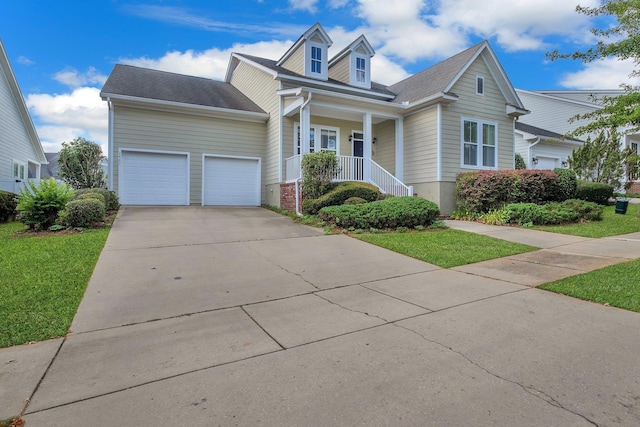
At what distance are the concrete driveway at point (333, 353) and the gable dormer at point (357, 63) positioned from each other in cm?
1316

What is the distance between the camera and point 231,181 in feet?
51.2

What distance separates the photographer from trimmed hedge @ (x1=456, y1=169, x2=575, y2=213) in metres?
12.6

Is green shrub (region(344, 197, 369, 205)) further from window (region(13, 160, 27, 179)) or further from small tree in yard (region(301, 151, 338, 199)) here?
window (region(13, 160, 27, 179))

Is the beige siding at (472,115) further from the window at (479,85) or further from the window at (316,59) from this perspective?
the window at (316,59)

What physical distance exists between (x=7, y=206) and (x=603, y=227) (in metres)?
17.8

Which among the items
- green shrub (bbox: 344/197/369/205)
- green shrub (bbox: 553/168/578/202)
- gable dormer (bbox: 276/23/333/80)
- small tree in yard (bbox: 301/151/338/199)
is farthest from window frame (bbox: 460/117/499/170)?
gable dormer (bbox: 276/23/333/80)

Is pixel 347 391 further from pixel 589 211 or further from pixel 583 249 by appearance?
pixel 589 211

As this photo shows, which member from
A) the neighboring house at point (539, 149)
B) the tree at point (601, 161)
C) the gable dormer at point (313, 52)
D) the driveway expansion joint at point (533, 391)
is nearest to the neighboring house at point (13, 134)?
the gable dormer at point (313, 52)

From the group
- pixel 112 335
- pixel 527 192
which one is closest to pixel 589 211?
pixel 527 192

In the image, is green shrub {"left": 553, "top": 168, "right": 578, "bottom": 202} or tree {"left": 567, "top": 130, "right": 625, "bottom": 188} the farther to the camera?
tree {"left": 567, "top": 130, "right": 625, "bottom": 188}

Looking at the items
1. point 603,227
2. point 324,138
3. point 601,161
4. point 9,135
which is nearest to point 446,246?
point 603,227

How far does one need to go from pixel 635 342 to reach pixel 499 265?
3.23m

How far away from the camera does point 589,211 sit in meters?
11.9

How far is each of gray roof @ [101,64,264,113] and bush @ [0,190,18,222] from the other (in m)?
4.48
